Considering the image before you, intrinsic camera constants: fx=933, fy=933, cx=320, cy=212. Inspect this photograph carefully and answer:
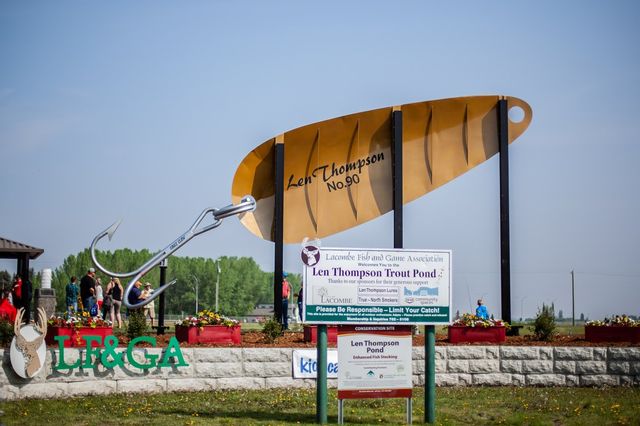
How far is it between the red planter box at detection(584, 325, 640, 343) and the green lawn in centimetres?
265

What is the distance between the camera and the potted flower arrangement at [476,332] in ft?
70.4

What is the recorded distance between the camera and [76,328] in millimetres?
19016

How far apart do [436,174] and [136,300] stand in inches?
343

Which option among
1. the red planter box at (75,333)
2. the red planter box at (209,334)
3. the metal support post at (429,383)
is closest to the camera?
the metal support post at (429,383)

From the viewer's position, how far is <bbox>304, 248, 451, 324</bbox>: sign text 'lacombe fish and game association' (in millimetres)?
15422

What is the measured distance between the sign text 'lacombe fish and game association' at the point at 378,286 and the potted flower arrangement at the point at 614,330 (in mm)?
7484

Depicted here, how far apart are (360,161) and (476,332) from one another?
6.08 metres

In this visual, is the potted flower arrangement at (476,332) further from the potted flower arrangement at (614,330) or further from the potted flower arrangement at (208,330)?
the potted flower arrangement at (208,330)

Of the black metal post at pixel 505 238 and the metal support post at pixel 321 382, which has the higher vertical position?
the black metal post at pixel 505 238

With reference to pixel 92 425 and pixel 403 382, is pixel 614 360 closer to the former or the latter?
pixel 403 382

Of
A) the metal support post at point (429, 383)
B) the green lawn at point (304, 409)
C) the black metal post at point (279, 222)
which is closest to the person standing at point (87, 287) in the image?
the black metal post at point (279, 222)

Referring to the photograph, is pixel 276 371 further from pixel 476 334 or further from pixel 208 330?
pixel 476 334

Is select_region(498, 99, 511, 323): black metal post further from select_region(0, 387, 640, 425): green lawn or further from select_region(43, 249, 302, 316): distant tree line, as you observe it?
select_region(43, 249, 302, 316): distant tree line

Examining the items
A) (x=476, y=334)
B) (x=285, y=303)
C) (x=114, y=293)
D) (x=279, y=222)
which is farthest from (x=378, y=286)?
(x=114, y=293)
